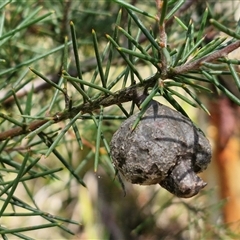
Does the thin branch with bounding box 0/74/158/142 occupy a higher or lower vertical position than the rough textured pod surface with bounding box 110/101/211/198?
higher

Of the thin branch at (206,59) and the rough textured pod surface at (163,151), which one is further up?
the thin branch at (206,59)

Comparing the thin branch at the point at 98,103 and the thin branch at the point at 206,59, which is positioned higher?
the thin branch at the point at 98,103

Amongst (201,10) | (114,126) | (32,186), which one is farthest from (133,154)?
(32,186)

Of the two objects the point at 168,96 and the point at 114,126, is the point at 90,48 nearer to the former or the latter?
the point at 114,126

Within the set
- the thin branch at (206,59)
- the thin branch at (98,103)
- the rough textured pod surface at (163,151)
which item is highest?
the thin branch at (98,103)

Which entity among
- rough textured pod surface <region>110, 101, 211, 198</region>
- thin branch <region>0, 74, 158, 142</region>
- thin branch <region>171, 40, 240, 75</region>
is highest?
thin branch <region>0, 74, 158, 142</region>

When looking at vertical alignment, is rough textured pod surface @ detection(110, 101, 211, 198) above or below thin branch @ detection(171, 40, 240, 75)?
below

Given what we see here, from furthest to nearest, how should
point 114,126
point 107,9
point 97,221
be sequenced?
point 97,221 < point 107,9 < point 114,126

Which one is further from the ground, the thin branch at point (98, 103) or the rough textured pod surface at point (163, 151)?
the thin branch at point (98, 103)
